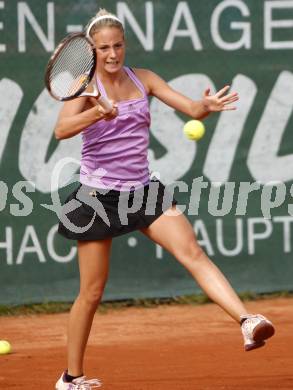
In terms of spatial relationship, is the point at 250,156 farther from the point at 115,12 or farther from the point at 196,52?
the point at 115,12

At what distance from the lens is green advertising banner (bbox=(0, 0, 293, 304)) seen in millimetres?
7590

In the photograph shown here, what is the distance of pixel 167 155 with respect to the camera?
7.71 meters

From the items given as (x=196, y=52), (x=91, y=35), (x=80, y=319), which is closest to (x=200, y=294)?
(x=196, y=52)

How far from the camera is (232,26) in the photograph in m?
7.70

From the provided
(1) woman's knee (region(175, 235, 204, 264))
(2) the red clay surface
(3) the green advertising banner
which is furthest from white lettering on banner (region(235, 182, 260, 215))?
(1) woman's knee (region(175, 235, 204, 264))

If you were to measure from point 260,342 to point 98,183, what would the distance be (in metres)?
1.06

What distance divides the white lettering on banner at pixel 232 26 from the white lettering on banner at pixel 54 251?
174cm

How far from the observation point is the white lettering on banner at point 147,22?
24.9 ft

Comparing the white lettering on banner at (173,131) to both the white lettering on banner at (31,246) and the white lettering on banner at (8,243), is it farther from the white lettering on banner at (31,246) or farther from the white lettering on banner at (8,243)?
the white lettering on banner at (8,243)

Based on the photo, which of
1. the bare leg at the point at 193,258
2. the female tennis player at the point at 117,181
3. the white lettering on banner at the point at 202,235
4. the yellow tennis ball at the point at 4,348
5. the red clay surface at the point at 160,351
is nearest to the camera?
the bare leg at the point at 193,258

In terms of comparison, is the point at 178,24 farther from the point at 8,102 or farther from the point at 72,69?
the point at 72,69

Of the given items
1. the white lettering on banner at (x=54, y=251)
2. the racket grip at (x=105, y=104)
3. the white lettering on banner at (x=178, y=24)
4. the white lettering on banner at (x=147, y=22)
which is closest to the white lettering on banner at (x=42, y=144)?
the white lettering on banner at (x=54, y=251)

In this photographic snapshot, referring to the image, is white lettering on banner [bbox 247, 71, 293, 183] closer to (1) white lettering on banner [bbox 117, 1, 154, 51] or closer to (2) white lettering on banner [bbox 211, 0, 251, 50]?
(2) white lettering on banner [bbox 211, 0, 251, 50]

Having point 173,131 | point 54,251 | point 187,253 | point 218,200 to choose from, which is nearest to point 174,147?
point 173,131
